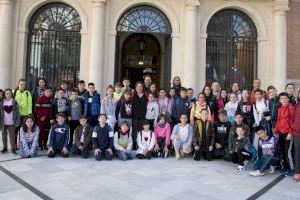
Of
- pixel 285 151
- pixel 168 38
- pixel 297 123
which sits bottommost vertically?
pixel 285 151

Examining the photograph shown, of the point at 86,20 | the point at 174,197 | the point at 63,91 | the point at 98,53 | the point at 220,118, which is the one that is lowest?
the point at 174,197

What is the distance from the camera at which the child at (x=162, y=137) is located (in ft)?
27.3

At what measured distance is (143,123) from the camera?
8.33 meters

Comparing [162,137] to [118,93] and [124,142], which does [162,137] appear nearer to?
[124,142]

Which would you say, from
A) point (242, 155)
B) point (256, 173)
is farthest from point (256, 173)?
Answer: point (242, 155)

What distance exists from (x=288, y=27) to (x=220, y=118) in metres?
7.29

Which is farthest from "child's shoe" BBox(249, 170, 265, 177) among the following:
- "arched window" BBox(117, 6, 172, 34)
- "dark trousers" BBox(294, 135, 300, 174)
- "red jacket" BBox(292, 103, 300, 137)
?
"arched window" BBox(117, 6, 172, 34)

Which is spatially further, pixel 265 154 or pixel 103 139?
pixel 103 139

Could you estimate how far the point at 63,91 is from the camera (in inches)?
348

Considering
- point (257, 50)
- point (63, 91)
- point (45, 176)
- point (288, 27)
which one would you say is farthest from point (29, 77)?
point (288, 27)

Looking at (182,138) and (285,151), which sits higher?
(182,138)

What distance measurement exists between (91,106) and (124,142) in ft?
4.32

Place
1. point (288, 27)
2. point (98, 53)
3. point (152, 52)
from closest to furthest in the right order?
point (98, 53), point (288, 27), point (152, 52)

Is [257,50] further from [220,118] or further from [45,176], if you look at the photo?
[45,176]
